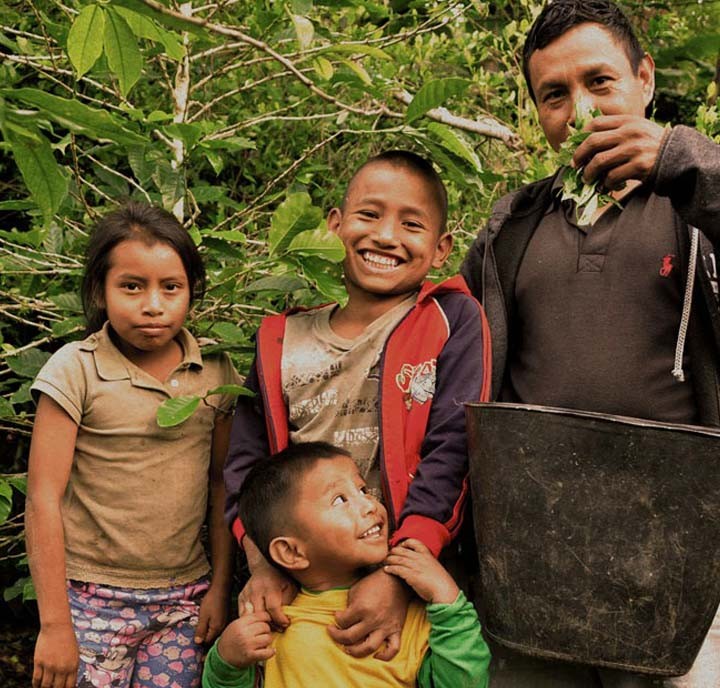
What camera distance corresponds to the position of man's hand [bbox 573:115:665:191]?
5.09 feet

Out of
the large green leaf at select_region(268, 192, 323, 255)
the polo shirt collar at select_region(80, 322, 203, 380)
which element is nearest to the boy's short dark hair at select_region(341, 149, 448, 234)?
the large green leaf at select_region(268, 192, 323, 255)

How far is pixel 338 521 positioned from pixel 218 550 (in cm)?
51

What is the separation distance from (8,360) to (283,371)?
0.86m

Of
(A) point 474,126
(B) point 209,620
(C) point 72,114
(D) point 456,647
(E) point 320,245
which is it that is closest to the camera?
(C) point 72,114

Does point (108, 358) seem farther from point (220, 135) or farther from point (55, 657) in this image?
point (220, 135)

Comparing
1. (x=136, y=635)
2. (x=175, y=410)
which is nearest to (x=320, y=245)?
(x=175, y=410)

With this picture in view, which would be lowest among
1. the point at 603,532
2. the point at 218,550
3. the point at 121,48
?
the point at 218,550

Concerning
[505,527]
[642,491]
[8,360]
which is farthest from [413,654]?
[8,360]

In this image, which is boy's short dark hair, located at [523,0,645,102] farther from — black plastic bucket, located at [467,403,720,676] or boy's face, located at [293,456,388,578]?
boy's face, located at [293,456,388,578]

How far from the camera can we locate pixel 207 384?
2.23m

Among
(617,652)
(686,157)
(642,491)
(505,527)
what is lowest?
(617,652)

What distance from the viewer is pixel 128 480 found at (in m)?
2.12

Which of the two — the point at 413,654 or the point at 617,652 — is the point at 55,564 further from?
the point at 617,652

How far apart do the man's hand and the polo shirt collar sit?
1.07m
